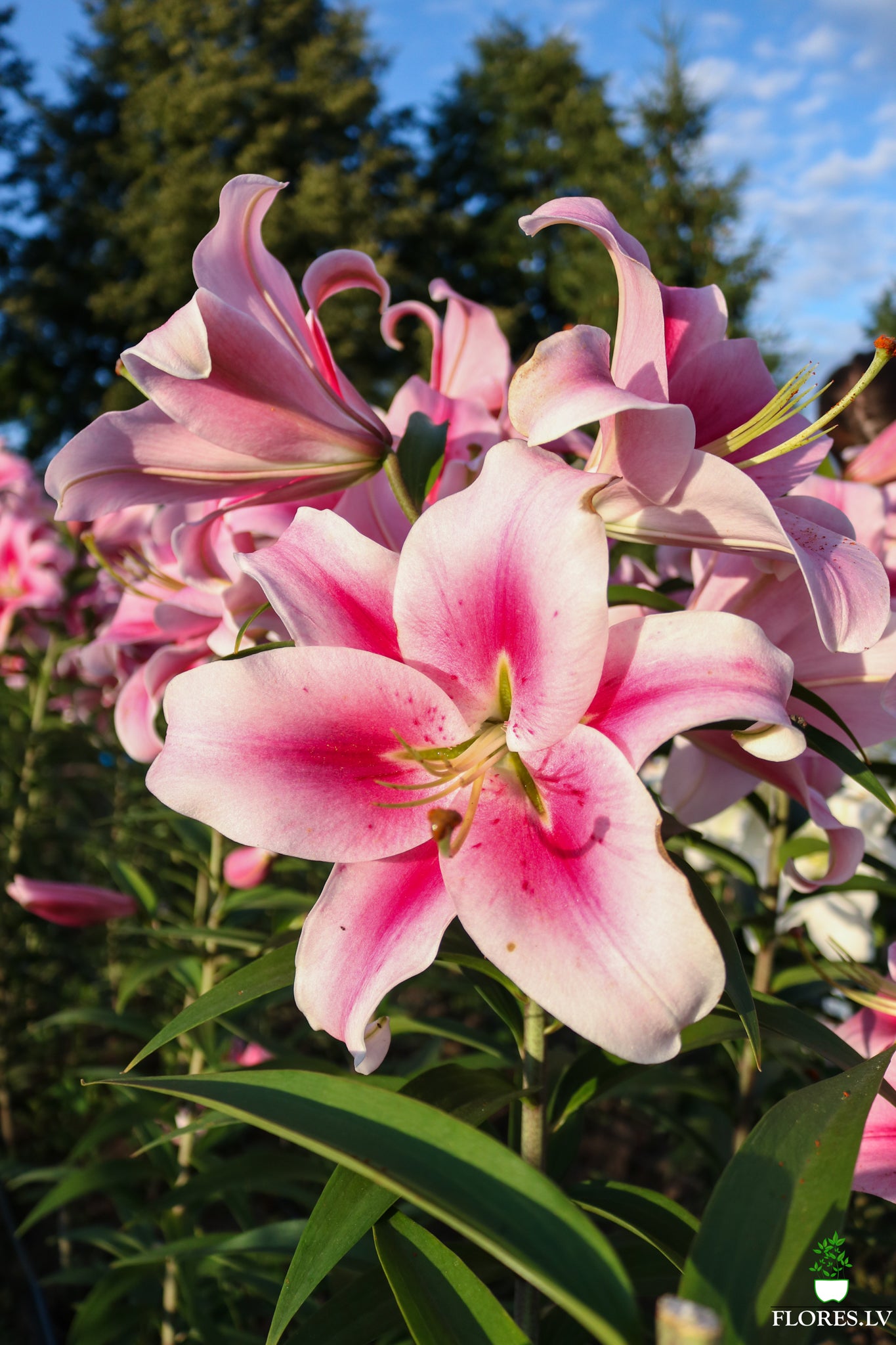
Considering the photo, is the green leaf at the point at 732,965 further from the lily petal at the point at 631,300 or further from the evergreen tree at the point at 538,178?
the evergreen tree at the point at 538,178

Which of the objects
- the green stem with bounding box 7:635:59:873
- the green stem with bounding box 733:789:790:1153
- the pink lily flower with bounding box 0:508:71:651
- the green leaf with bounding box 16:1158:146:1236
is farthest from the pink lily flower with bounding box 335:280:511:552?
the green stem with bounding box 7:635:59:873

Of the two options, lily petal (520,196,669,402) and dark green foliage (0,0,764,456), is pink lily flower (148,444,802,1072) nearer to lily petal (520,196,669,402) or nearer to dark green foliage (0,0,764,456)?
lily petal (520,196,669,402)

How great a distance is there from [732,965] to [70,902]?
1.04 m

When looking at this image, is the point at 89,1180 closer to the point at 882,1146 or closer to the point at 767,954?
the point at 767,954

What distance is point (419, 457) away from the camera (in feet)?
→ 2.26

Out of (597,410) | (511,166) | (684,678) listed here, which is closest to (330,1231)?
(684,678)

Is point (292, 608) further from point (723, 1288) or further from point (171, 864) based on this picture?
point (171, 864)

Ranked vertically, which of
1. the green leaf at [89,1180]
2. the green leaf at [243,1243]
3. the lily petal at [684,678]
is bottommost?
the green leaf at [89,1180]

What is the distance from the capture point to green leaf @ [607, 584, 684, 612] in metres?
0.64

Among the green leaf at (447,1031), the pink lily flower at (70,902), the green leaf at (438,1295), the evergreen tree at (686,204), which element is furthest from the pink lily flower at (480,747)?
the evergreen tree at (686,204)

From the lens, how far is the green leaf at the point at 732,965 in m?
0.51

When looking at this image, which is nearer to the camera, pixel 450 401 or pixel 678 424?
pixel 678 424

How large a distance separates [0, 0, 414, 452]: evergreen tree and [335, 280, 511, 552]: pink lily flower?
1465 cm

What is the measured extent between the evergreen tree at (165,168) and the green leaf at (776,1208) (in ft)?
50.1
